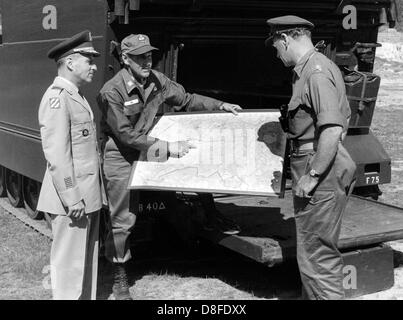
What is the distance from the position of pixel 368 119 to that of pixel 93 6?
2827 mm

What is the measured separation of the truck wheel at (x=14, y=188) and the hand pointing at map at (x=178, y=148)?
3.71 metres

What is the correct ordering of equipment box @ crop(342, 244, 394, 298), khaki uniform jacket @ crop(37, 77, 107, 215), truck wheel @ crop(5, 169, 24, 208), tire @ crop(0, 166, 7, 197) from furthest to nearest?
1. tire @ crop(0, 166, 7, 197)
2. truck wheel @ crop(5, 169, 24, 208)
3. equipment box @ crop(342, 244, 394, 298)
4. khaki uniform jacket @ crop(37, 77, 107, 215)

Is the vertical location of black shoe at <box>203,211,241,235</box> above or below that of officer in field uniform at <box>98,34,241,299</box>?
below

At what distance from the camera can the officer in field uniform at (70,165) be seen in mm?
4246

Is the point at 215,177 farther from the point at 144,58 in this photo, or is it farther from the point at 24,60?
the point at 24,60

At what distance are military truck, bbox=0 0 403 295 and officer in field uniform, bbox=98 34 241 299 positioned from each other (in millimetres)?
343

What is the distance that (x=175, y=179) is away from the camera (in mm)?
5062

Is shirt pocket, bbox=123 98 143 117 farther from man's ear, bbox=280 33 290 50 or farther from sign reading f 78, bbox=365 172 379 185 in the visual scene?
sign reading f 78, bbox=365 172 379 185

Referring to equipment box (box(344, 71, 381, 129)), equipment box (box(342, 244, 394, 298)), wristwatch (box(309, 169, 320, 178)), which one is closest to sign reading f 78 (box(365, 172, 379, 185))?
equipment box (box(344, 71, 381, 129))

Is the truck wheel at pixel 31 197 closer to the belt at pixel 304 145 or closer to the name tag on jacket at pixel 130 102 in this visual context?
the name tag on jacket at pixel 130 102

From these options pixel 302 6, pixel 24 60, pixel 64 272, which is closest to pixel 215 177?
pixel 64 272

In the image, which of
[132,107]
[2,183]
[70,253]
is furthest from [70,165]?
[2,183]

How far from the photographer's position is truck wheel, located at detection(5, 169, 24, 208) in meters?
8.37

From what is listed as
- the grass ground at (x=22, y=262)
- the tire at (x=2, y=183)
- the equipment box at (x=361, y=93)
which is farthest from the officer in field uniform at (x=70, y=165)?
the tire at (x=2, y=183)
